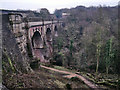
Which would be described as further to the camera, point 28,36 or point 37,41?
point 37,41

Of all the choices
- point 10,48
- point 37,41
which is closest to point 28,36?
point 10,48

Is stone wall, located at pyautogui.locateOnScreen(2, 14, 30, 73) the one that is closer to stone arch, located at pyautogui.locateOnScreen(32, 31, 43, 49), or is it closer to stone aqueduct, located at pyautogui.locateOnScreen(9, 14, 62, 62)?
stone aqueduct, located at pyautogui.locateOnScreen(9, 14, 62, 62)

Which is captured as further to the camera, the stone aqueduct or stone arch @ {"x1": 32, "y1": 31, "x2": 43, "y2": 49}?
stone arch @ {"x1": 32, "y1": 31, "x2": 43, "y2": 49}

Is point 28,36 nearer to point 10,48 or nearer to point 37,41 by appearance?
point 10,48

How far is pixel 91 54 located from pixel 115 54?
673 cm

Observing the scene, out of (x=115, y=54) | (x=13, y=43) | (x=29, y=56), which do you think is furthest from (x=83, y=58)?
(x=13, y=43)

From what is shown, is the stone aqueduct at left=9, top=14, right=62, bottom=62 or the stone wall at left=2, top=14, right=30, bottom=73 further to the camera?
the stone aqueduct at left=9, top=14, right=62, bottom=62

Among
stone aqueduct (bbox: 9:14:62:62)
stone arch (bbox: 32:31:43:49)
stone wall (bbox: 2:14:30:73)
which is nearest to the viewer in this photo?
stone wall (bbox: 2:14:30:73)

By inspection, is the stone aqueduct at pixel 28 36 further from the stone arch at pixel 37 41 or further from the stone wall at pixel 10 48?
the stone wall at pixel 10 48

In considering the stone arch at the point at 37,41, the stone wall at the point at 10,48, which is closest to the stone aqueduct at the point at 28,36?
the stone arch at the point at 37,41

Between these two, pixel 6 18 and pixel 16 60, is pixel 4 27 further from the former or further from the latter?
pixel 16 60

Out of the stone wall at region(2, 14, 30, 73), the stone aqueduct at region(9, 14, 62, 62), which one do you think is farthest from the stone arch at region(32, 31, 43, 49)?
the stone wall at region(2, 14, 30, 73)

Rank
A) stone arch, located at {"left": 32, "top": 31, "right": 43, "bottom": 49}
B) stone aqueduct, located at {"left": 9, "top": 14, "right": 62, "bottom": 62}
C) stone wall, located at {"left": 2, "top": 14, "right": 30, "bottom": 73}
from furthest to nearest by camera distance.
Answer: stone arch, located at {"left": 32, "top": 31, "right": 43, "bottom": 49}, stone aqueduct, located at {"left": 9, "top": 14, "right": 62, "bottom": 62}, stone wall, located at {"left": 2, "top": 14, "right": 30, "bottom": 73}

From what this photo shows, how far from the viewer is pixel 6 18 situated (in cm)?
1123
